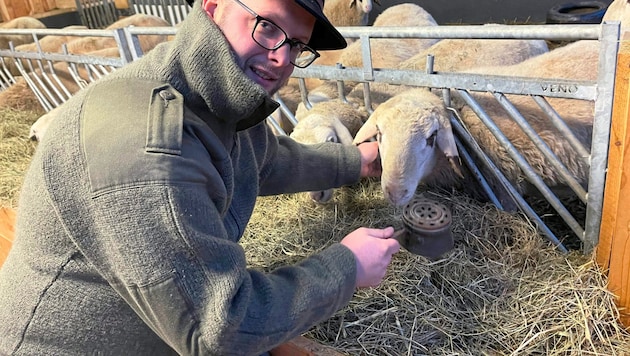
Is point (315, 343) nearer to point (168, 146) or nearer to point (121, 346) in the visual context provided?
point (121, 346)

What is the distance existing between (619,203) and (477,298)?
1.97ft

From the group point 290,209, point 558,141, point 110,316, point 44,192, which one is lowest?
point 290,209

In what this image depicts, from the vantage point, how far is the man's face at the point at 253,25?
1180 millimetres

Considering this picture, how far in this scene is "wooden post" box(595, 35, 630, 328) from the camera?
1.64 m

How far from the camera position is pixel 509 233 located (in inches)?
89.0

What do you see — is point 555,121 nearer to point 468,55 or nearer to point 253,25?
point 468,55

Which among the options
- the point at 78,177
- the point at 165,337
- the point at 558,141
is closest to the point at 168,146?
the point at 78,177

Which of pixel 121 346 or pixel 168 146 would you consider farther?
pixel 121 346

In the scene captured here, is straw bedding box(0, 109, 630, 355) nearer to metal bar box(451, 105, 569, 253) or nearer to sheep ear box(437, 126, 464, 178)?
metal bar box(451, 105, 569, 253)

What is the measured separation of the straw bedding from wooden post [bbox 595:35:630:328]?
5 centimetres

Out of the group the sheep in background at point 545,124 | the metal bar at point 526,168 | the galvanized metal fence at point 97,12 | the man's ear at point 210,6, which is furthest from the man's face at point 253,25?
the galvanized metal fence at point 97,12

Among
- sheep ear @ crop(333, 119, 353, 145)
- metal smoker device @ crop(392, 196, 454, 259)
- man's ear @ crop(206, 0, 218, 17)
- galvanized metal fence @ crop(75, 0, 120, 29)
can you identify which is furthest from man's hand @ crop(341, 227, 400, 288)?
galvanized metal fence @ crop(75, 0, 120, 29)

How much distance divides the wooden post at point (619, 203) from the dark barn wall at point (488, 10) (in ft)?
18.2

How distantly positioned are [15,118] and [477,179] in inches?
172
